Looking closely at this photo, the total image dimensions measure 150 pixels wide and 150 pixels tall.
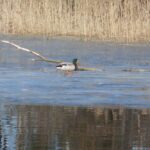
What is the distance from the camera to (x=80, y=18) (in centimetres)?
1788

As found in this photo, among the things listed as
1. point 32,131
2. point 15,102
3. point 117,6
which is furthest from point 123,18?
point 32,131

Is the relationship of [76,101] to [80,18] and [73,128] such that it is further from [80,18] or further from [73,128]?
[80,18]

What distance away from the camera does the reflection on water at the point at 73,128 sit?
6816 mm

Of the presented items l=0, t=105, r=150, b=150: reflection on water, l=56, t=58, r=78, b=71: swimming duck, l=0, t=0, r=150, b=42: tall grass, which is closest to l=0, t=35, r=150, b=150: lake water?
l=0, t=105, r=150, b=150: reflection on water

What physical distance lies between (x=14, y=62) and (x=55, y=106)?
458cm

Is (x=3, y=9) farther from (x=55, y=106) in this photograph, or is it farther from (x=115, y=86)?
(x=55, y=106)

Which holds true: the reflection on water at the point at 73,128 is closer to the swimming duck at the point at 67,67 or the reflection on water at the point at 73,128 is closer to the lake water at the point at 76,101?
the lake water at the point at 76,101

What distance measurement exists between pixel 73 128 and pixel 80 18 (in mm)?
10450

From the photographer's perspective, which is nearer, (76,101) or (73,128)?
(73,128)

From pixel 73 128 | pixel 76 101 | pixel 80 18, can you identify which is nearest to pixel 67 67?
pixel 76 101

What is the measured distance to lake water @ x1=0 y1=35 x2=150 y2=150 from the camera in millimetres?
7043

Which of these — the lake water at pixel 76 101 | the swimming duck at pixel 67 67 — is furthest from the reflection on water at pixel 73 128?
the swimming duck at pixel 67 67

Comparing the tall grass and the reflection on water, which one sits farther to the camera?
the tall grass

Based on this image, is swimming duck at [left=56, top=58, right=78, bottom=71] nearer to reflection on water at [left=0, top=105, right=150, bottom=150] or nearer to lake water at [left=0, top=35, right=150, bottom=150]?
lake water at [left=0, top=35, right=150, bottom=150]
